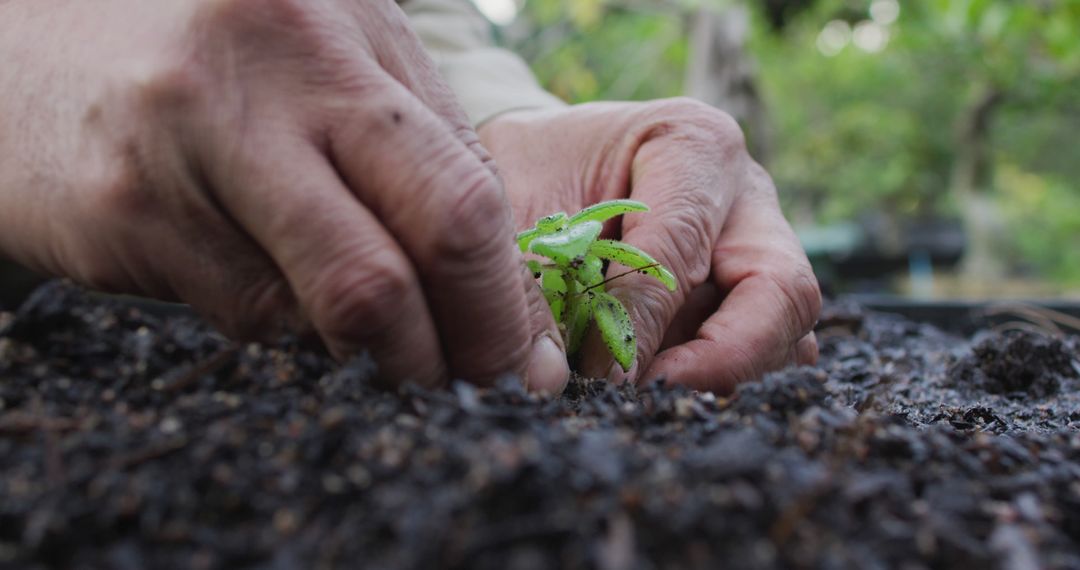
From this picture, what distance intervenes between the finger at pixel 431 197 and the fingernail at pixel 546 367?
184 millimetres

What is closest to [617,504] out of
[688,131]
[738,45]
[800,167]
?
[688,131]

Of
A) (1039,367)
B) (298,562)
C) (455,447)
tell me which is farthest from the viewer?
(1039,367)

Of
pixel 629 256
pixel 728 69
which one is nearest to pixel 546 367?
pixel 629 256

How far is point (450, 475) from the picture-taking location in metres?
0.66

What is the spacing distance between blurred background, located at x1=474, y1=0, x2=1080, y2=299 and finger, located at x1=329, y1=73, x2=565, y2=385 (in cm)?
253

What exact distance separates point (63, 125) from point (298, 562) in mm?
650

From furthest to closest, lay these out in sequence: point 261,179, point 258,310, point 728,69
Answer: point 728,69 → point 258,310 → point 261,179

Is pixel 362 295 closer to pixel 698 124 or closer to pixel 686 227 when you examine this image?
pixel 686 227

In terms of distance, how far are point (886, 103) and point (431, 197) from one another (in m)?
22.7

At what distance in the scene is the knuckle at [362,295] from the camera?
0.85 m

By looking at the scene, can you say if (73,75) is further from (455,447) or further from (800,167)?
(800,167)

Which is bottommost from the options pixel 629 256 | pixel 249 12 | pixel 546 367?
pixel 546 367

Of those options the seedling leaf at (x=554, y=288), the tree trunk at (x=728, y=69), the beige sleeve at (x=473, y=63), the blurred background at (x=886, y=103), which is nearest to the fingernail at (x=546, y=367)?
the seedling leaf at (x=554, y=288)

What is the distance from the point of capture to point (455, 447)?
27.1 inches
